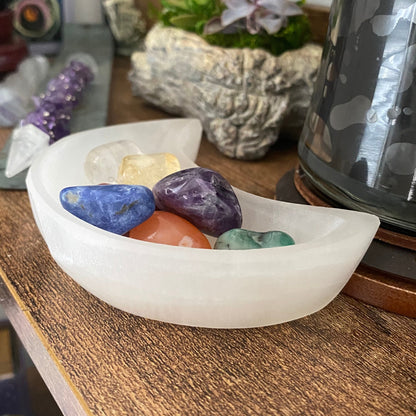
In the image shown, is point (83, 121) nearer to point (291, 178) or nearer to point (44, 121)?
point (44, 121)

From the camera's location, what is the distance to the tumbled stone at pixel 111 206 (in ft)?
1.01

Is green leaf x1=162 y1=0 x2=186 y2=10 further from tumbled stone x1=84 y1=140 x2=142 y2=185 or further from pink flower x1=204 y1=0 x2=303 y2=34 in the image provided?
tumbled stone x1=84 y1=140 x2=142 y2=185

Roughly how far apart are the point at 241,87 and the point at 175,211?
24 cm

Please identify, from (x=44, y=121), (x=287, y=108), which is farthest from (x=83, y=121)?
(x=287, y=108)

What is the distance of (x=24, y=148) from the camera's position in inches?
18.4

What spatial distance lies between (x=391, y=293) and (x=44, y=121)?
1.14ft

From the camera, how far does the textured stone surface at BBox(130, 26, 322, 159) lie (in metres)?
0.53

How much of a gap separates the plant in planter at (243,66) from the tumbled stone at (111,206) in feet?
0.83

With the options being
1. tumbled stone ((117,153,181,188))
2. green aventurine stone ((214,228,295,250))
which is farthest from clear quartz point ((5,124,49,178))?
green aventurine stone ((214,228,295,250))

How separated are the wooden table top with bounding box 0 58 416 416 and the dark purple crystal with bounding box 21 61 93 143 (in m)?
0.18

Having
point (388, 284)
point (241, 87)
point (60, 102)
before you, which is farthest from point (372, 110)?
point (60, 102)

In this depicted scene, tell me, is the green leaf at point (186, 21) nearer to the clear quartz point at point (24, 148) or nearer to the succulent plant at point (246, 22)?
the succulent plant at point (246, 22)

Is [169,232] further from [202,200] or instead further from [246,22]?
[246,22]

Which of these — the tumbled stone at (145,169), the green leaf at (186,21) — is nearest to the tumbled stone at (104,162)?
the tumbled stone at (145,169)
